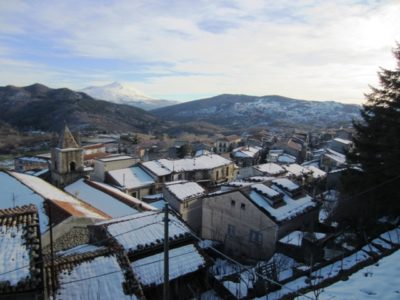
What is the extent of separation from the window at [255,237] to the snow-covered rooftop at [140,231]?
20.6 feet

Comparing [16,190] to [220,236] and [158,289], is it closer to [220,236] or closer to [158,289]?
[158,289]

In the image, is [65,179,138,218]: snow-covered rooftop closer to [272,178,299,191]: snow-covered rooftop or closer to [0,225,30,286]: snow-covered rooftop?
[272,178,299,191]: snow-covered rooftop

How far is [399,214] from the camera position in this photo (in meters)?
17.0

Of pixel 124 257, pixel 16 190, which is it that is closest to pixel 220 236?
pixel 124 257

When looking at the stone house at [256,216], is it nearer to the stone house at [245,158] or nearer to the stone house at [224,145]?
the stone house at [245,158]

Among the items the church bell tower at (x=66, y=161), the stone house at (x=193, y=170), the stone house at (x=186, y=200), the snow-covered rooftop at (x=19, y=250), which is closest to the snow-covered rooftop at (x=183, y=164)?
the stone house at (x=193, y=170)

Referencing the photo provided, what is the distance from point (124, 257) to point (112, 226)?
9.74ft

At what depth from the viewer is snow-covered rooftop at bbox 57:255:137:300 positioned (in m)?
12.3

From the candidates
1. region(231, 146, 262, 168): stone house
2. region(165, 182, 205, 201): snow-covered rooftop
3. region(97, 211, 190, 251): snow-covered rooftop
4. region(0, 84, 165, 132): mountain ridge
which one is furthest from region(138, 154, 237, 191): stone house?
region(0, 84, 165, 132): mountain ridge

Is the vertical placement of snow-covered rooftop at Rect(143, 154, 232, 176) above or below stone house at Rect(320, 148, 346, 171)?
above

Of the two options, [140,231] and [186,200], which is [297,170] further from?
[140,231]

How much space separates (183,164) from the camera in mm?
43312

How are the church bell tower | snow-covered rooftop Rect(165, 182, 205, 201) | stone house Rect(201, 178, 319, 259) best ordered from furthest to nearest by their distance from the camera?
the church bell tower < snow-covered rooftop Rect(165, 182, 205, 201) < stone house Rect(201, 178, 319, 259)

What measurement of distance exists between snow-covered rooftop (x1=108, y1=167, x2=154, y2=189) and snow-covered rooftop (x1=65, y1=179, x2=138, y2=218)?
5.01 meters
